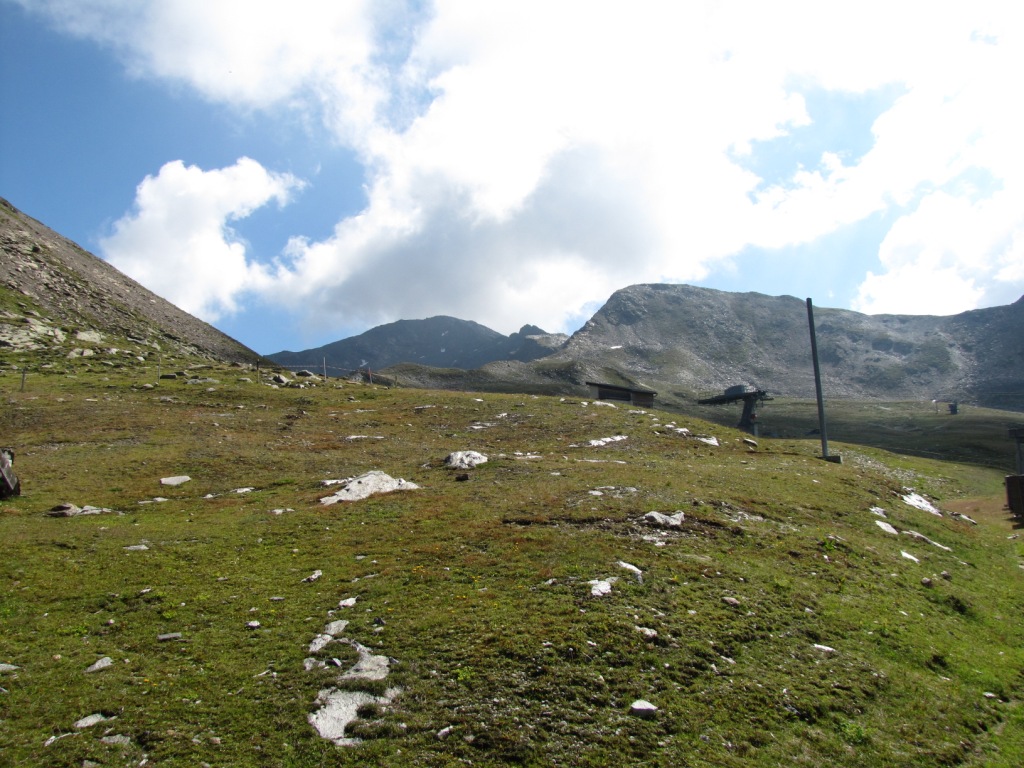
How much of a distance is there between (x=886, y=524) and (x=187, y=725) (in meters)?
28.6

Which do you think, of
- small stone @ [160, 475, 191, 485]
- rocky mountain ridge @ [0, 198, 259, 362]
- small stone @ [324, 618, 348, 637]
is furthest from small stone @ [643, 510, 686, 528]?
rocky mountain ridge @ [0, 198, 259, 362]

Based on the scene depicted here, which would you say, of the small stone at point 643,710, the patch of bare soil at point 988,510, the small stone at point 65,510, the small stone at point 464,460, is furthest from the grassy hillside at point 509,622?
the patch of bare soil at point 988,510

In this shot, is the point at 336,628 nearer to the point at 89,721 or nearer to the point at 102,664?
the point at 102,664

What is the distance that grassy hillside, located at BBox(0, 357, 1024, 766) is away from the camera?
10211 millimetres

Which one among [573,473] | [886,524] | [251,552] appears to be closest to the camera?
[251,552]

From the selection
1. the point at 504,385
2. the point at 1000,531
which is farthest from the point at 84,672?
the point at 504,385

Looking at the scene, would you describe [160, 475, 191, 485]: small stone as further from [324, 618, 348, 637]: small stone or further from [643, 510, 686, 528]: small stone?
[643, 510, 686, 528]: small stone

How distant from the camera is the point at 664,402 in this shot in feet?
642

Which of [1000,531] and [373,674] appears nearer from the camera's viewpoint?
[373,674]

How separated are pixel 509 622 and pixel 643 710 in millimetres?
3816

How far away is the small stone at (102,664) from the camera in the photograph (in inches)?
463

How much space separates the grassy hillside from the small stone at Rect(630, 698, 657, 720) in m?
0.11

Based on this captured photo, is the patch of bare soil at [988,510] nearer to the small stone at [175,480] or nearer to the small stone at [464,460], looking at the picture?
the small stone at [464,460]

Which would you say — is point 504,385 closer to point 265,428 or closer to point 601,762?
point 265,428
